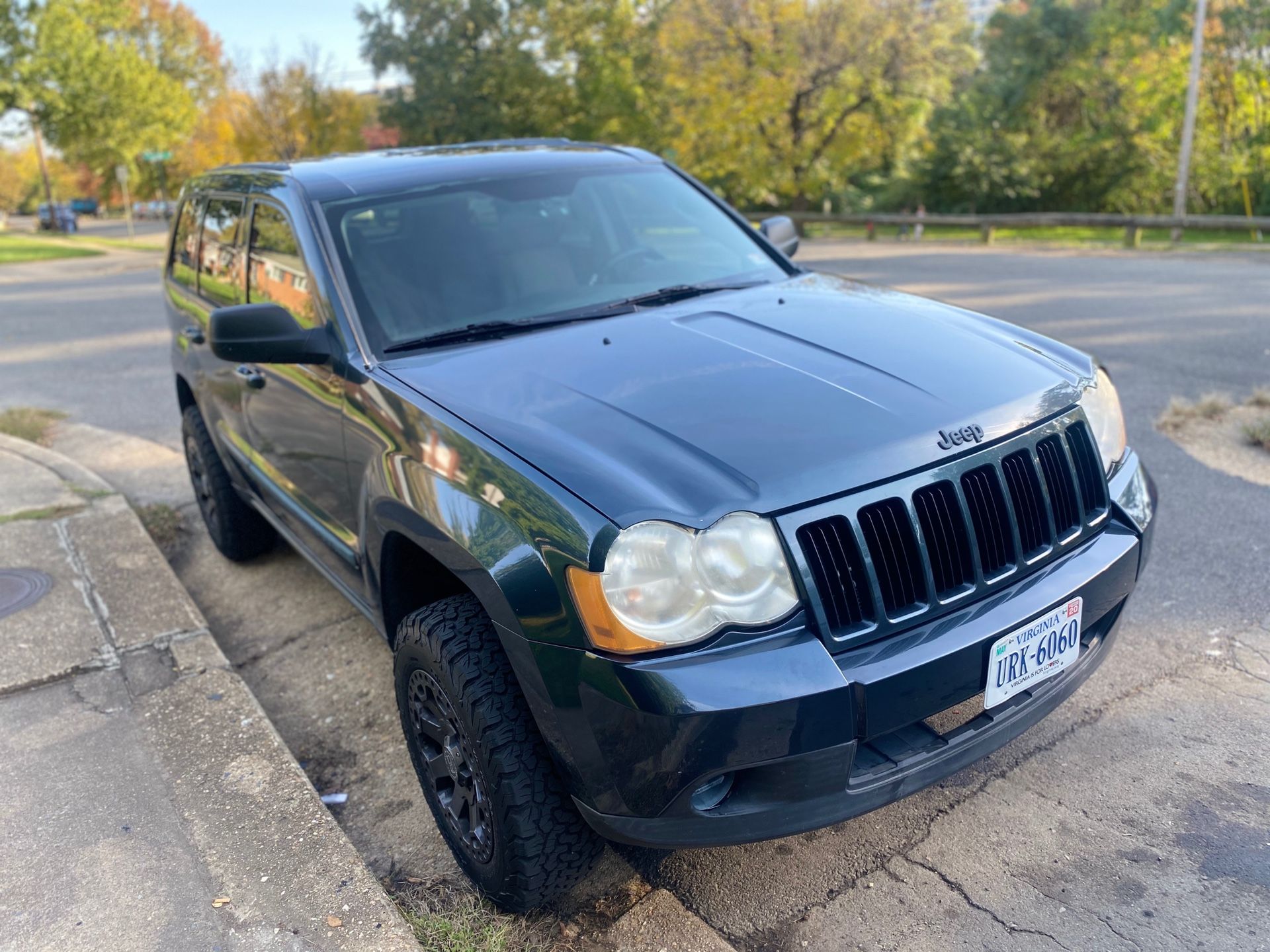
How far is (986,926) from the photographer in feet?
7.55

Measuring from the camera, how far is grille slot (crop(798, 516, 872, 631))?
207 cm

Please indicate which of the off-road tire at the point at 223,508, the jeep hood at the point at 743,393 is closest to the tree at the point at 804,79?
the off-road tire at the point at 223,508

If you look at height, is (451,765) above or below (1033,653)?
below

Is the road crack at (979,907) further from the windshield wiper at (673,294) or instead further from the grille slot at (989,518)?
the windshield wiper at (673,294)

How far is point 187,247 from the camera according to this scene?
4.88 m

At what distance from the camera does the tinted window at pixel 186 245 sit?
186 inches

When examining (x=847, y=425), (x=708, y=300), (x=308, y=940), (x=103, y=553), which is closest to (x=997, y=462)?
(x=847, y=425)

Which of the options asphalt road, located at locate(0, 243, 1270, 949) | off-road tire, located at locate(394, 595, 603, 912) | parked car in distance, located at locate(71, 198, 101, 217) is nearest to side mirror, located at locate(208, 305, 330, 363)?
off-road tire, located at locate(394, 595, 603, 912)

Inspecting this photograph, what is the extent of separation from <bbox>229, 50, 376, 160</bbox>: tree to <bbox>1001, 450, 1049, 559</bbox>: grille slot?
37.1 m

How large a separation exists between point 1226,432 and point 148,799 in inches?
221

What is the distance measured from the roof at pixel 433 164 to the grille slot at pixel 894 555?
2.12 metres

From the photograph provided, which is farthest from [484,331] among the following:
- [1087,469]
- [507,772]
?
[1087,469]

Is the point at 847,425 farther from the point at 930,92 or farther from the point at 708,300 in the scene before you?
the point at 930,92

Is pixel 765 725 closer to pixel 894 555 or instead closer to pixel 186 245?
pixel 894 555
